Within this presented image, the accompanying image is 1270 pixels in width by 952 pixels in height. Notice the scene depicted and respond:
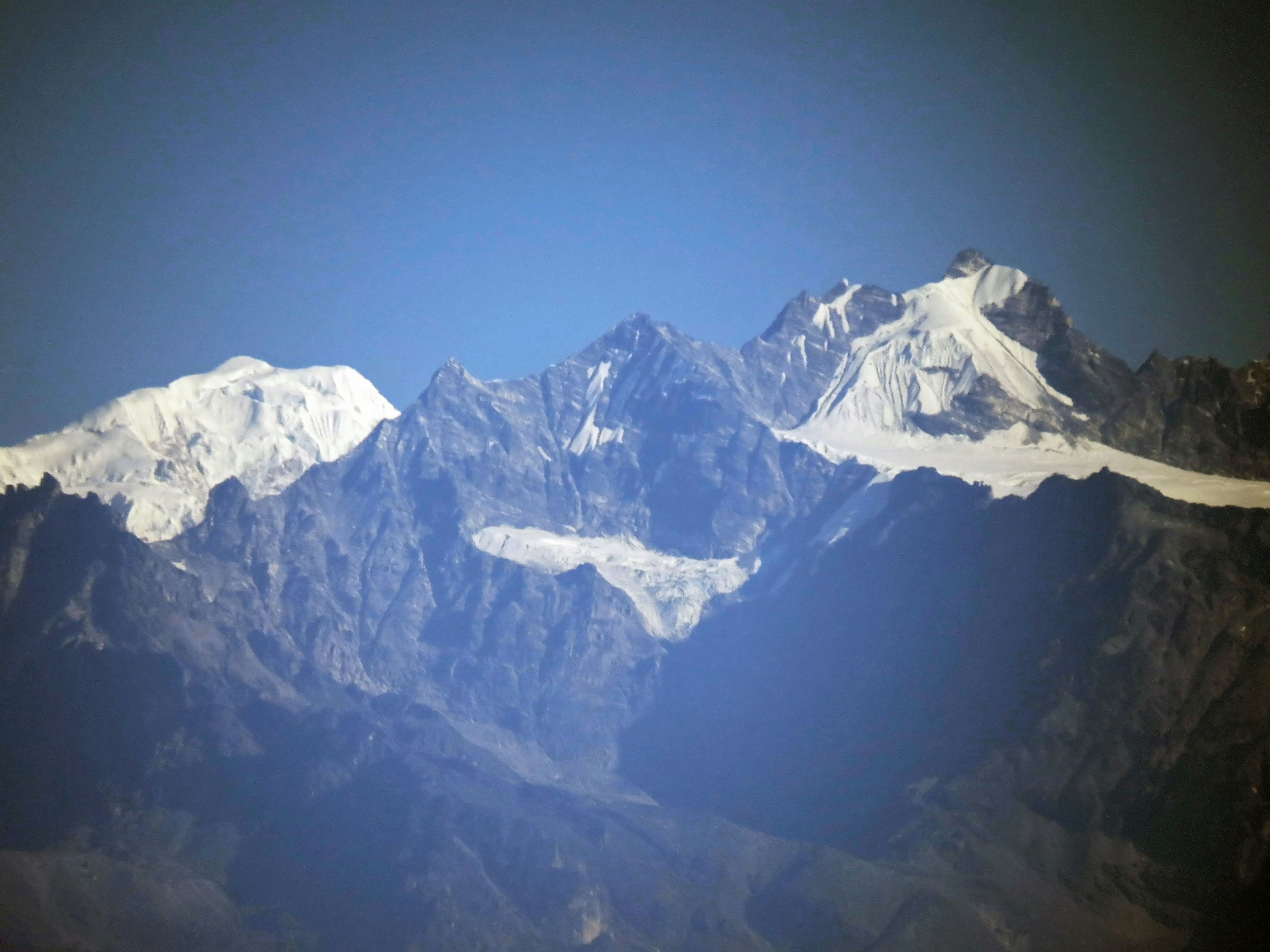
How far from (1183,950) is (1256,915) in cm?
1089

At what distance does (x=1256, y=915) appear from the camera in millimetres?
186750

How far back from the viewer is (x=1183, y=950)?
19162 centimetres
